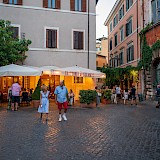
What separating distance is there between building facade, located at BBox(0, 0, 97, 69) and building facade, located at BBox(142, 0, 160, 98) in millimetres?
4925

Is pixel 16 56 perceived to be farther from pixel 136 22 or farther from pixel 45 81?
pixel 136 22

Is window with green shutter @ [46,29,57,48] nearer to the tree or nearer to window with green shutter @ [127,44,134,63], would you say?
the tree

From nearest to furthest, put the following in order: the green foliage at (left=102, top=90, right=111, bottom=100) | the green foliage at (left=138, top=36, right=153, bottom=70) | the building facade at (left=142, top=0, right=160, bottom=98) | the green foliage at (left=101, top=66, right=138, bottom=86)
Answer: the green foliage at (left=102, top=90, right=111, bottom=100) → the building facade at (left=142, top=0, right=160, bottom=98) → the green foliage at (left=138, top=36, right=153, bottom=70) → the green foliage at (left=101, top=66, right=138, bottom=86)

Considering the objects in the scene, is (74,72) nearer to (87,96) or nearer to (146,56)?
(87,96)

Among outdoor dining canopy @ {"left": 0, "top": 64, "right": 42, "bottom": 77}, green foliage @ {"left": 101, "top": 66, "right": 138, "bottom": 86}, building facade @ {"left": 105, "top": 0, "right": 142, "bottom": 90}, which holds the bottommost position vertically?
outdoor dining canopy @ {"left": 0, "top": 64, "right": 42, "bottom": 77}

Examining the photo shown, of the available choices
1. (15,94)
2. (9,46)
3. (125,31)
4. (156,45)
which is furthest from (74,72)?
(125,31)

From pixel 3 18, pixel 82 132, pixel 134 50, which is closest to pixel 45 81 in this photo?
pixel 3 18

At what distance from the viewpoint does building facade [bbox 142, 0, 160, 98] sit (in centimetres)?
2127

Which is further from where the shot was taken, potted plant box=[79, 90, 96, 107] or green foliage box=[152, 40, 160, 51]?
green foliage box=[152, 40, 160, 51]

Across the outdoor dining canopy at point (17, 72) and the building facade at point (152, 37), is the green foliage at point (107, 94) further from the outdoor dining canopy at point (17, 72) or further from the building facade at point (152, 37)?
the outdoor dining canopy at point (17, 72)

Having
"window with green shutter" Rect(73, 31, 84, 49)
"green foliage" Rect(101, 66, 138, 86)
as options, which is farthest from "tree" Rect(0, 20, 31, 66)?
"green foliage" Rect(101, 66, 138, 86)

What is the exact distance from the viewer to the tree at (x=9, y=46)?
18.2 metres

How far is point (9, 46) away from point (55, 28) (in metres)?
5.08

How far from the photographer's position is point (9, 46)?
18453 millimetres
